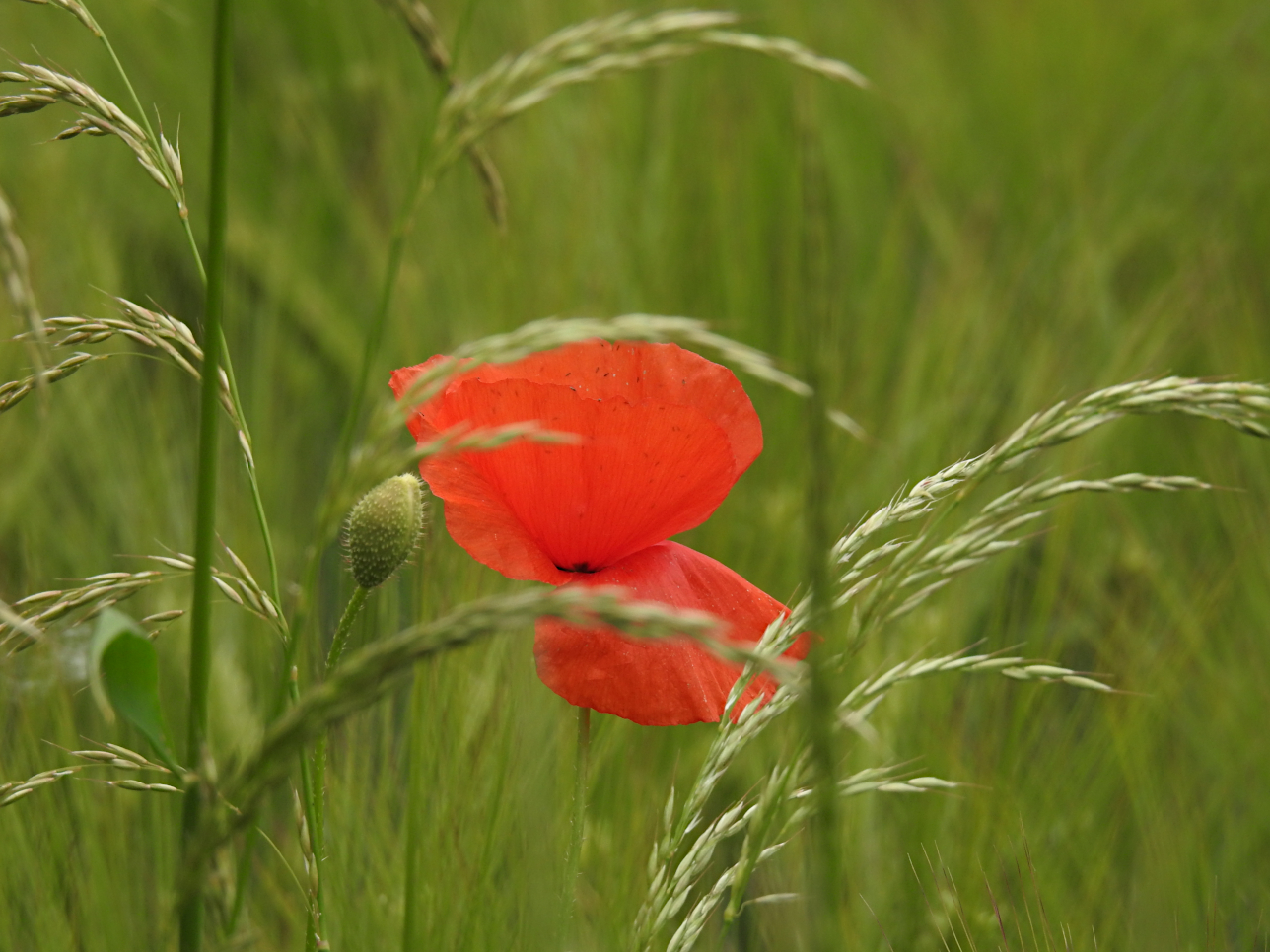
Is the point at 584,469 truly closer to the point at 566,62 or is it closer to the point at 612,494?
the point at 612,494

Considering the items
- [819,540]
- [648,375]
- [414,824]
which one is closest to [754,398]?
[648,375]

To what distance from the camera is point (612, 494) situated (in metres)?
0.49

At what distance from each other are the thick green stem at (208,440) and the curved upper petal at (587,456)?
0.35 feet

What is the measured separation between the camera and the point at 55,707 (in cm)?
64

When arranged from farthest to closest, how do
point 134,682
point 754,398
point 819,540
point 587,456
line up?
point 754,398
point 587,456
point 134,682
point 819,540

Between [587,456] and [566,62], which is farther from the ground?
[566,62]

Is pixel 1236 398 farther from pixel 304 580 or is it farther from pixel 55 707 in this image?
pixel 55 707

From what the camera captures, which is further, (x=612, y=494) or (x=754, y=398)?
(x=754, y=398)

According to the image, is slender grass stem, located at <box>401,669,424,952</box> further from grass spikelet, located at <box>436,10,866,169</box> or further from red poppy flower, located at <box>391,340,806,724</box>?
grass spikelet, located at <box>436,10,866,169</box>

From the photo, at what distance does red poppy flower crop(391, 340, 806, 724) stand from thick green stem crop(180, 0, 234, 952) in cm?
9

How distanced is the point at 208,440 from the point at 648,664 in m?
0.19

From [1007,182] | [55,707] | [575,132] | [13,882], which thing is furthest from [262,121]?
[13,882]

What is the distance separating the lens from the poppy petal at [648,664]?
0.45 m

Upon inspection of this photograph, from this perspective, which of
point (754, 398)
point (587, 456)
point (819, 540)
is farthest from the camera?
point (754, 398)
